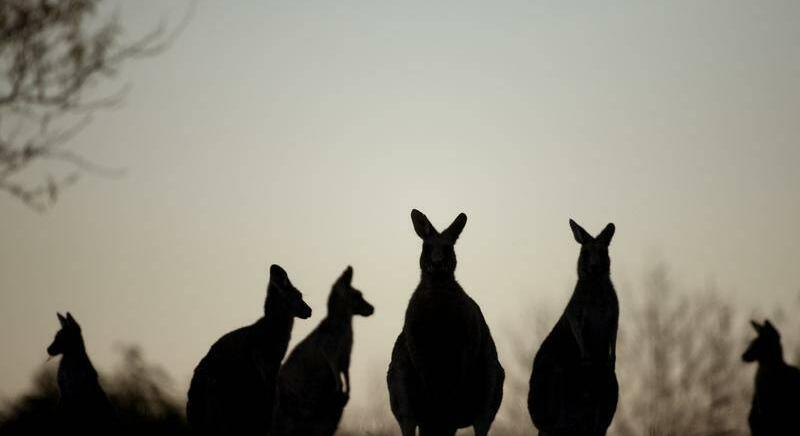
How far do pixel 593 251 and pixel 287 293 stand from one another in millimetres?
3125

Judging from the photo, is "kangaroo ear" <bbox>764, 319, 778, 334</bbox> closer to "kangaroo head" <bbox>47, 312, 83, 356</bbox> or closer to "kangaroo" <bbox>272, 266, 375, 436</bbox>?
"kangaroo" <bbox>272, 266, 375, 436</bbox>

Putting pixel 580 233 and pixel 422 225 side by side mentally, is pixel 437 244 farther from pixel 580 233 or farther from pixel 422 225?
pixel 580 233

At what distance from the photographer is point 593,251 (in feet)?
65.1

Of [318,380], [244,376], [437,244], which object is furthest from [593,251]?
[244,376]

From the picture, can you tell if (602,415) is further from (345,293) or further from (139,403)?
(139,403)

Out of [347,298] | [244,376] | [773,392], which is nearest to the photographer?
[773,392]

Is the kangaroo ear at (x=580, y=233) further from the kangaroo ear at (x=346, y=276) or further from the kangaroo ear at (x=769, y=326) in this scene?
the kangaroo ear at (x=346, y=276)

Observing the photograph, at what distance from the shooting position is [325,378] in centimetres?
1917

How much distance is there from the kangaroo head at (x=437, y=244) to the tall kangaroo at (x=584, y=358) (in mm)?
1457

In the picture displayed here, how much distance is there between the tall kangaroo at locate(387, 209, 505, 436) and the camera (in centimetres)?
1919

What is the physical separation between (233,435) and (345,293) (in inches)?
70.3

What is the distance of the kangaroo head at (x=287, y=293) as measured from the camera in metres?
20.1

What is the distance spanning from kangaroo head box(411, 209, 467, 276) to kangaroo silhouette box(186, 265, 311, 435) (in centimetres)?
173

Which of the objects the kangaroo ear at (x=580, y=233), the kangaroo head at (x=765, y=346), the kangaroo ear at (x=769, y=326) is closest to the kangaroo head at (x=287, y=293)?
the kangaroo ear at (x=580, y=233)
